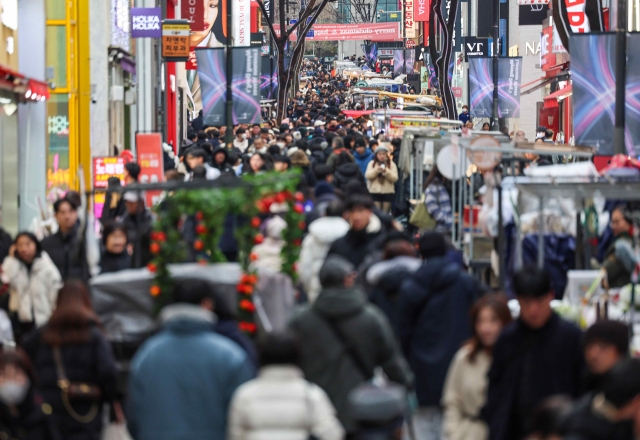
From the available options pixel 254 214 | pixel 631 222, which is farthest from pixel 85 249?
pixel 631 222

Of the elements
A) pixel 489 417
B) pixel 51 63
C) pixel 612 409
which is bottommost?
pixel 489 417

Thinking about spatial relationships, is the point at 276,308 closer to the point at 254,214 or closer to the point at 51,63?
the point at 254,214

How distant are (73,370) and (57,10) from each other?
14801mm

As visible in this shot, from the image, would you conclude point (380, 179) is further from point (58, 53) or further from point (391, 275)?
point (391, 275)

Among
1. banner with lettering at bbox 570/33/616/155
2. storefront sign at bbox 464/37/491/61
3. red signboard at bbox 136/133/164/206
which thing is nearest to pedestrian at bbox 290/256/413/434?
banner with lettering at bbox 570/33/616/155

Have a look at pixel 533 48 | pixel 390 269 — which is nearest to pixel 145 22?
pixel 390 269

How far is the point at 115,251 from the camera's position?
33.8ft

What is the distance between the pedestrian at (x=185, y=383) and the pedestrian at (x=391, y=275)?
2.85 m

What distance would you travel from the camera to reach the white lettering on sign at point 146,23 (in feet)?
76.6

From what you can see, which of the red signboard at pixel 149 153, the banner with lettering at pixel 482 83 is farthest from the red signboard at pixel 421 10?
the red signboard at pixel 149 153

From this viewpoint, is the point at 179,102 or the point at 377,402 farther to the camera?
the point at 179,102

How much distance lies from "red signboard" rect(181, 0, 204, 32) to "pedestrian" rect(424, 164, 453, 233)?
2479 centimetres

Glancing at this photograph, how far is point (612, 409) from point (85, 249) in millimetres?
6228

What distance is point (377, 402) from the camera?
5383 mm
